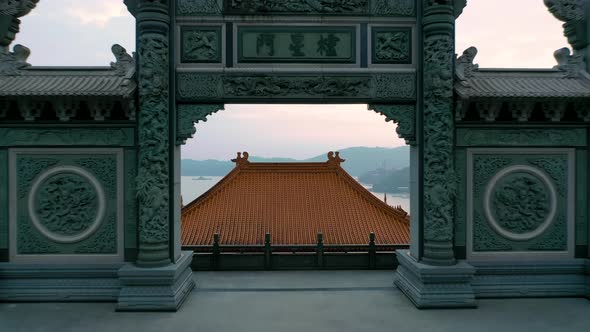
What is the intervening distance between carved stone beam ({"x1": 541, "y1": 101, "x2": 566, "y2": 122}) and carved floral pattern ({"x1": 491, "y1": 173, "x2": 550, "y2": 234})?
1020 mm

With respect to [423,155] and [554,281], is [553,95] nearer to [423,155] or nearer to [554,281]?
[423,155]

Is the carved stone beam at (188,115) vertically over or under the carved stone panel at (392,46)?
under

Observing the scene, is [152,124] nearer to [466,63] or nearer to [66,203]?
[66,203]

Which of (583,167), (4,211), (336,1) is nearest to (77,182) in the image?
(4,211)

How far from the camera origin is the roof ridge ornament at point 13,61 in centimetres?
622

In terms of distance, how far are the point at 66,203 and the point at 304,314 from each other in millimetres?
4219

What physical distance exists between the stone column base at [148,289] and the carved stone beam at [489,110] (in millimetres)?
5513

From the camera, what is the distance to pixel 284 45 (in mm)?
6223

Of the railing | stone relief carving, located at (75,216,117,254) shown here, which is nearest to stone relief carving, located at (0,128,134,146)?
stone relief carving, located at (75,216,117,254)

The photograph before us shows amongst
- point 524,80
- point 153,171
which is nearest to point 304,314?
point 153,171

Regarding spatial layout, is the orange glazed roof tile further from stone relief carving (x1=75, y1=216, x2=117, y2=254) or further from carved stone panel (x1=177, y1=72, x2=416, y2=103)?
carved stone panel (x1=177, y1=72, x2=416, y2=103)

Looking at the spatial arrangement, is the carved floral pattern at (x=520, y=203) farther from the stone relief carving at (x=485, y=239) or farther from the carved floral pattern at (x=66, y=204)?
the carved floral pattern at (x=66, y=204)

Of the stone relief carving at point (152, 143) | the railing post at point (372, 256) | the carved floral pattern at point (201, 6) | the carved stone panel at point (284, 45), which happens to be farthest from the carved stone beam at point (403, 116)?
the stone relief carving at point (152, 143)

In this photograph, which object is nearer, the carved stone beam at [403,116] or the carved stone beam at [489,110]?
the carved stone beam at [489,110]
